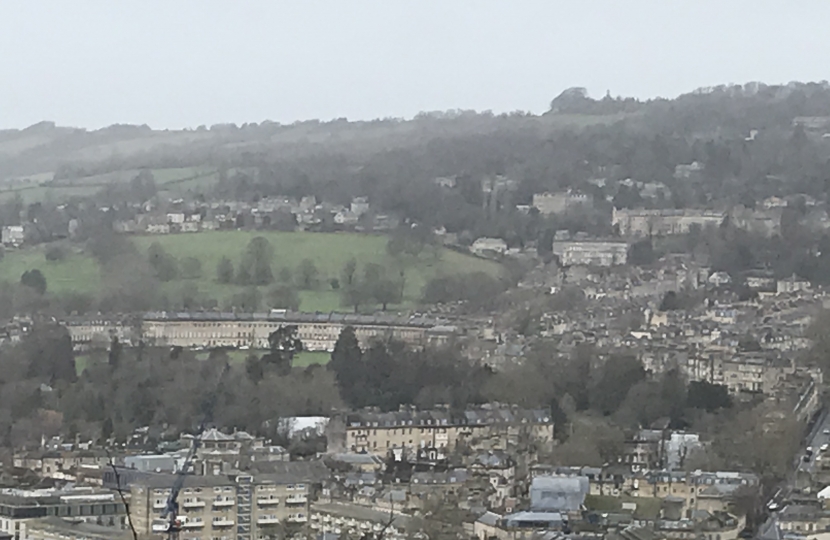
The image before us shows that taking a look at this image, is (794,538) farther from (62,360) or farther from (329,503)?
(62,360)

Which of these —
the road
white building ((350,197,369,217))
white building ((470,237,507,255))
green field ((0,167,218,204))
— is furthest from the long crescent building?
green field ((0,167,218,204))

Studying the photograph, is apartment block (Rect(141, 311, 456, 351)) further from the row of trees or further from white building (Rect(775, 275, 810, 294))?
white building (Rect(775, 275, 810, 294))

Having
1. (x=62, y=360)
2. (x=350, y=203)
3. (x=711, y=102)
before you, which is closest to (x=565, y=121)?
(x=711, y=102)

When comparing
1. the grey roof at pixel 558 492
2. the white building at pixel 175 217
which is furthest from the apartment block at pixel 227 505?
the white building at pixel 175 217

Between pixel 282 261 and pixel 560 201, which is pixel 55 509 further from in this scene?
pixel 560 201

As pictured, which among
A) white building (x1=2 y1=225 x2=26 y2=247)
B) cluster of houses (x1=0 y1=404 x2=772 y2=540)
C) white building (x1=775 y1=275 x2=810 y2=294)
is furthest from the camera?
white building (x1=2 y1=225 x2=26 y2=247)

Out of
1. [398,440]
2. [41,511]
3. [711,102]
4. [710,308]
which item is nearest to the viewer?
[41,511]

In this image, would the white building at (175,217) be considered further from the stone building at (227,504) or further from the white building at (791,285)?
the stone building at (227,504)

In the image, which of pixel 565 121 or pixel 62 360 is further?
pixel 565 121

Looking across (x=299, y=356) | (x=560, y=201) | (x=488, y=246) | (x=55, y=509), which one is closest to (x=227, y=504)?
(x=55, y=509)
